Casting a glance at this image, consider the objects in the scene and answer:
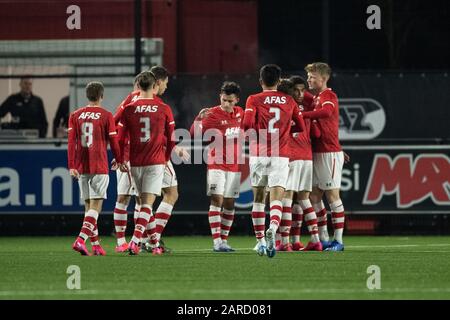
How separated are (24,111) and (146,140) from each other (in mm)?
5005

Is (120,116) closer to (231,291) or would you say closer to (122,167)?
(122,167)

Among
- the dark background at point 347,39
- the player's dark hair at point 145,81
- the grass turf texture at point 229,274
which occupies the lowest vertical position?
the grass turf texture at point 229,274

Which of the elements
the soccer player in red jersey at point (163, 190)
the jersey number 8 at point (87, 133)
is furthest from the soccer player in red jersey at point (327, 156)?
the jersey number 8 at point (87, 133)

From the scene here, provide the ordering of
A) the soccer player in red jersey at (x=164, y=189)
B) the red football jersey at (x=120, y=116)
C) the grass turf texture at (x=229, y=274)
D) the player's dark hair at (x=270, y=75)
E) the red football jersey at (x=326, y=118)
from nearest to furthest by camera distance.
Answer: the grass turf texture at (x=229, y=274) < the player's dark hair at (x=270, y=75) < the red football jersey at (x=120, y=116) < the soccer player in red jersey at (x=164, y=189) < the red football jersey at (x=326, y=118)

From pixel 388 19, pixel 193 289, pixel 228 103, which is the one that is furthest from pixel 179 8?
pixel 193 289

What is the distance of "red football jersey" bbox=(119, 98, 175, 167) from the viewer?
12.9 metres

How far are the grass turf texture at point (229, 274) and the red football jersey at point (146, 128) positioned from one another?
41.2 inches

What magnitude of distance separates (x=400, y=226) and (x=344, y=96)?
6.50ft

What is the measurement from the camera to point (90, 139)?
13109 millimetres

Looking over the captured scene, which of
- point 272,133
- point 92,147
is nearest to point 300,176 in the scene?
point 272,133

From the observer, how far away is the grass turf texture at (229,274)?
9.02 metres

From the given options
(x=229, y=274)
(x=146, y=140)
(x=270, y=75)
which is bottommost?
(x=229, y=274)

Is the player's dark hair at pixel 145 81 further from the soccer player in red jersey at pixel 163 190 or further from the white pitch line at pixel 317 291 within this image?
the white pitch line at pixel 317 291

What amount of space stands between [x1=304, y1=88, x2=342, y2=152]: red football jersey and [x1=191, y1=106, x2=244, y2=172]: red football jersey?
0.88 meters
